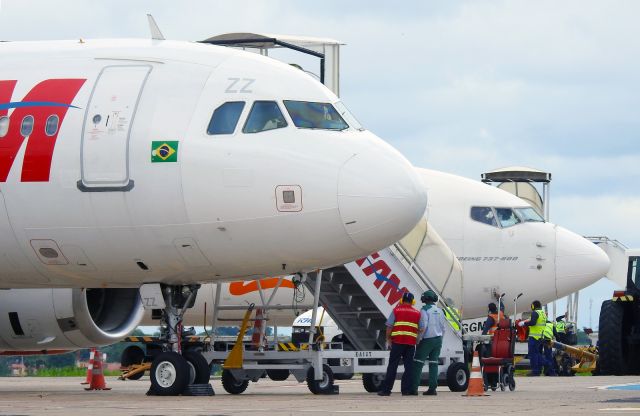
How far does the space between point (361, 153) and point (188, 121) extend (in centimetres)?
234

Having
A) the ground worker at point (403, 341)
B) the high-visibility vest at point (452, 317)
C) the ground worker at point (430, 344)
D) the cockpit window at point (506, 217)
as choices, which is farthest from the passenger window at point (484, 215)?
the ground worker at point (403, 341)

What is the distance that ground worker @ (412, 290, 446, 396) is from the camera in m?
20.7

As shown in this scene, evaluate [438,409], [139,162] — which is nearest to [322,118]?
[139,162]

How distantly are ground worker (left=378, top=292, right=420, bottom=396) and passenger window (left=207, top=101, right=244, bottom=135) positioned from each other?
356 cm

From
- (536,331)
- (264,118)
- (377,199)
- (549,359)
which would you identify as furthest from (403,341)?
(549,359)

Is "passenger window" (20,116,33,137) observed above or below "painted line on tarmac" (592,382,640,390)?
above

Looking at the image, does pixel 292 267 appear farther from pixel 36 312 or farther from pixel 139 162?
pixel 36 312

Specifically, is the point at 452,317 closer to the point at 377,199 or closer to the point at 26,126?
the point at 377,199

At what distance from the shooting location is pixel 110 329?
77.4 ft

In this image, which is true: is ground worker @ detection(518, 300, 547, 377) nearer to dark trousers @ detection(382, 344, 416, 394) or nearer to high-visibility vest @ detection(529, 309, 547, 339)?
high-visibility vest @ detection(529, 309, 547, 339)

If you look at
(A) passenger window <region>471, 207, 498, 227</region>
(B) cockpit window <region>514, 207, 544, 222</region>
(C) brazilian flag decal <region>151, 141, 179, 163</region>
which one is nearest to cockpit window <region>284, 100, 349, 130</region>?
(C) brazilian flag decal <region>151, 141, 179, 163</region>

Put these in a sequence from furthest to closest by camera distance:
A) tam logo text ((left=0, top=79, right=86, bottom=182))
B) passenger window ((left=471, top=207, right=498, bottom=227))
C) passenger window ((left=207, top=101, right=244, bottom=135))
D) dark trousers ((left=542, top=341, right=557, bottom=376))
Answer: dark trousers ((left=542, top=341, right=557, bottom=376)), passenger window ((left=471, top=207, right=498, bottom=227)), tam logo text ((left=0, top=79, right=86, bottom=182)), passenger window ((left=207, top=101, right=244, bottom=135))

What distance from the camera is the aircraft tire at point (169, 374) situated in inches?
775

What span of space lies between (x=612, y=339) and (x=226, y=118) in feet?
42.1
